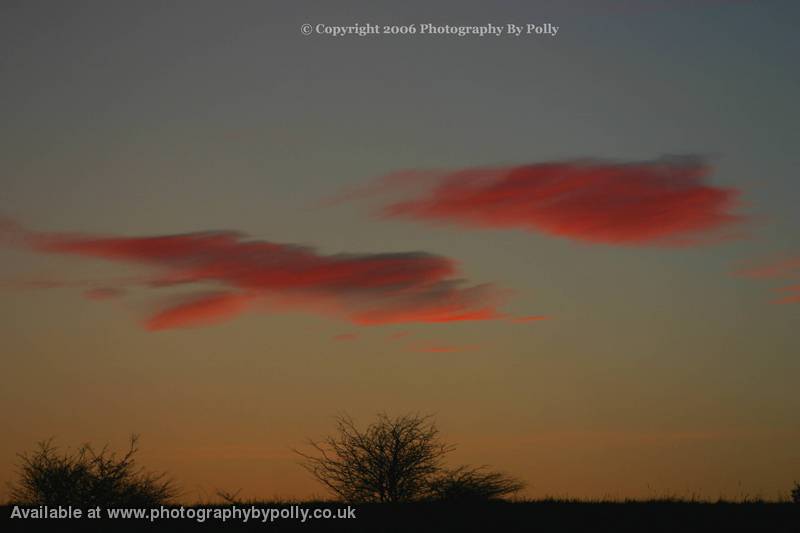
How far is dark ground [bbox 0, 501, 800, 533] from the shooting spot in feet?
92.2

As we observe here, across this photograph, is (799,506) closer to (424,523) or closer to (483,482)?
(424,523)

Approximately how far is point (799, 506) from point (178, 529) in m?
18.4

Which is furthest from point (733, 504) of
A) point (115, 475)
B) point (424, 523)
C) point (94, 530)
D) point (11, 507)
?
point (115, 475)

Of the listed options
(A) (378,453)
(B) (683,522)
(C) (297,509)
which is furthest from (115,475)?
(B) (683,522)

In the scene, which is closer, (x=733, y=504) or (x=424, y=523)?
(x=424, y=523)

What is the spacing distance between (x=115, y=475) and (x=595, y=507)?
1155 inches

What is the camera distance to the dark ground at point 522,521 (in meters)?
28.1

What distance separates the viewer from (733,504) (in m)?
33.8

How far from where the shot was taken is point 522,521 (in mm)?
29219

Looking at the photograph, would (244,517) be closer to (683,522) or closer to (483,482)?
(683,522)

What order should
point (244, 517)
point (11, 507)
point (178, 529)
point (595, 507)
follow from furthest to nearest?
point (11, 507), point (595, 507), point (244, 517), point (178, 529)

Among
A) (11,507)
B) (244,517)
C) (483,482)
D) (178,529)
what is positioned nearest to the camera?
(178,529)

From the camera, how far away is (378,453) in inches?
2135

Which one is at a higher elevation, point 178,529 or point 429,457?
point 429,457
